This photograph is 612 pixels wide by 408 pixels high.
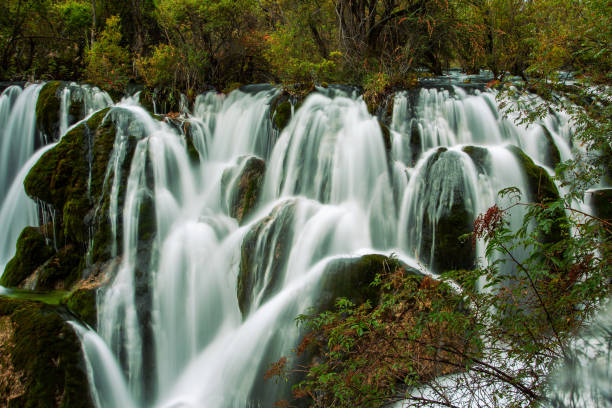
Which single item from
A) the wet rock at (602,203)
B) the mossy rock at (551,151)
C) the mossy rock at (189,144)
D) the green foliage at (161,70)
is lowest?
the wet rock at (602,203)

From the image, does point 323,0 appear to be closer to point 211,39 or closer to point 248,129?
point 211,39

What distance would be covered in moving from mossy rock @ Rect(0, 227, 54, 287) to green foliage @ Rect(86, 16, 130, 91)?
15.3ft

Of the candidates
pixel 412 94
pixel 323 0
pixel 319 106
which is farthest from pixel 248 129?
pixel 323 0

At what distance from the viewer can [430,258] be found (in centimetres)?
574

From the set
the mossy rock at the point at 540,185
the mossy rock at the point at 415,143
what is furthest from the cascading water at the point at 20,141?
the mossy rock at the point at 540,185

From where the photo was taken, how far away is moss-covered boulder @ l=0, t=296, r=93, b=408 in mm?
4461

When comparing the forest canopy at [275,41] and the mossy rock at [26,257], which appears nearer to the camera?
the mossy rock at [26,257]

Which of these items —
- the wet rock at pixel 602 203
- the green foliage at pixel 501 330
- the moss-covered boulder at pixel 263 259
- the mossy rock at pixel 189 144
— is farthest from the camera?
the mossy rock at pixel 189 144

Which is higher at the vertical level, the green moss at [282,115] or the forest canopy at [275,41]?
the forest canopy at [275,41]

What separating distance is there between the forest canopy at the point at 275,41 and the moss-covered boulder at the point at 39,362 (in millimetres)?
7325

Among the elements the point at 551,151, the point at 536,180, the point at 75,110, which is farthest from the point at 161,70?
the point at 551,151

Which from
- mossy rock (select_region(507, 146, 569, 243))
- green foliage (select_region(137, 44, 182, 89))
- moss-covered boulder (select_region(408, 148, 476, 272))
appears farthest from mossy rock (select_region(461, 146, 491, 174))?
green foliage (select_region(137, 44, 182, 89))

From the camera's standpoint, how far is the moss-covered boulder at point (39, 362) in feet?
14.6

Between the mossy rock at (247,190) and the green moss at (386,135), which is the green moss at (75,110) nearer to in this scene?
the mossy rock at (247,190)
